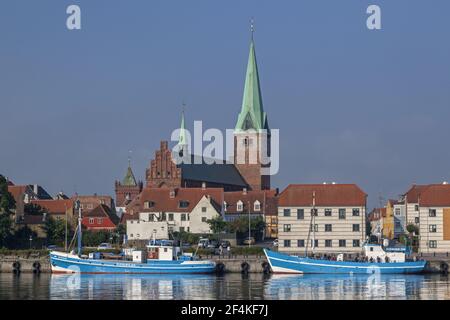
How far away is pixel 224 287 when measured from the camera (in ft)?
290

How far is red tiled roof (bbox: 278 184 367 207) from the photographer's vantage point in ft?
402

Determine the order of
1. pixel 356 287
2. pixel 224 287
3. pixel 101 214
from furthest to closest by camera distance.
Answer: pixel 101 214 → pixel 356 287 → pixel 224 287

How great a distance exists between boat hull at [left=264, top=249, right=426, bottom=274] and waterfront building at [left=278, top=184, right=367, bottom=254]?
13.5 meters

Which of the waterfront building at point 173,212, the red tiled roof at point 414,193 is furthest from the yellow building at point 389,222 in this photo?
the waterfront building at point 173,212

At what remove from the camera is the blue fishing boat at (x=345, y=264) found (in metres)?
107

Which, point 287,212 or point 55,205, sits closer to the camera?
point 287,212

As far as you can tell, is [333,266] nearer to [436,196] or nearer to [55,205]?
[436,196]

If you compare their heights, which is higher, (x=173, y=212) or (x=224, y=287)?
(x=173, y=212)

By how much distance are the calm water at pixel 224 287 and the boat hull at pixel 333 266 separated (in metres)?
→ 2.12

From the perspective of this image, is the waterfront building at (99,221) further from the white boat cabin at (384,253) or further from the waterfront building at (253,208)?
the white boat cabin at (384,253)

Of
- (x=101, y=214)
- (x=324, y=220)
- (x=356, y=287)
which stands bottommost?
(x=356, y=287)

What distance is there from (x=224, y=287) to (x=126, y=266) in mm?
23497

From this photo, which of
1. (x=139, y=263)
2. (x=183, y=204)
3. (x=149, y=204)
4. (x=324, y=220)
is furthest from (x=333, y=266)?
(x=149, y=204)
